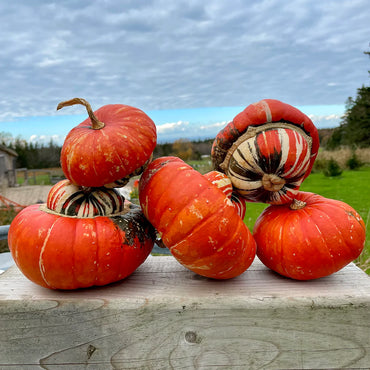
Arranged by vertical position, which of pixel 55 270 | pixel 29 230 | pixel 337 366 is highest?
pixel 29 230

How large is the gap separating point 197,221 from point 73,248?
1.21ft

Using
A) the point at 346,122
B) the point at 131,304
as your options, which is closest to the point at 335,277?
the point at 131,304

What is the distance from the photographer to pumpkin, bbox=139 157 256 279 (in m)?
0.98

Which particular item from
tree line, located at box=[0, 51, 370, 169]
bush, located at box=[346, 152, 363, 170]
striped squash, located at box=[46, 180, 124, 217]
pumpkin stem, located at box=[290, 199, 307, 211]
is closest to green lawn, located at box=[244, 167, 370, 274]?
bush, located at box=[346, 152, 363, 170]

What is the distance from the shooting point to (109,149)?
104 centimetres

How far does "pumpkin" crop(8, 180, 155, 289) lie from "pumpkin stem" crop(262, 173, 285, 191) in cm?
42

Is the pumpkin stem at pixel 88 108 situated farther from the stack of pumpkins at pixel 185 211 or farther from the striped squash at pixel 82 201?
the striped squash at pixel 82 201

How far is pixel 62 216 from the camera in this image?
1.11 m

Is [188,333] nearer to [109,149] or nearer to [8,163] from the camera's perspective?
[109,149]

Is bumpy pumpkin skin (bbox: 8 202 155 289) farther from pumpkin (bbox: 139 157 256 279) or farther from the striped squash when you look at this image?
pumpkin (bbox: 139 157 256 279)

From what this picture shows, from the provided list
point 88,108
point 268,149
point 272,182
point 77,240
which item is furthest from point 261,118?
point 77,240

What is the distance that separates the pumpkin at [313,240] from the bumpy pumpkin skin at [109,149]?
0.49 metres

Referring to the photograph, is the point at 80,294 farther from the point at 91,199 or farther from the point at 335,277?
the point at 335,277

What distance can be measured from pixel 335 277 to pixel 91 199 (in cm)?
85
